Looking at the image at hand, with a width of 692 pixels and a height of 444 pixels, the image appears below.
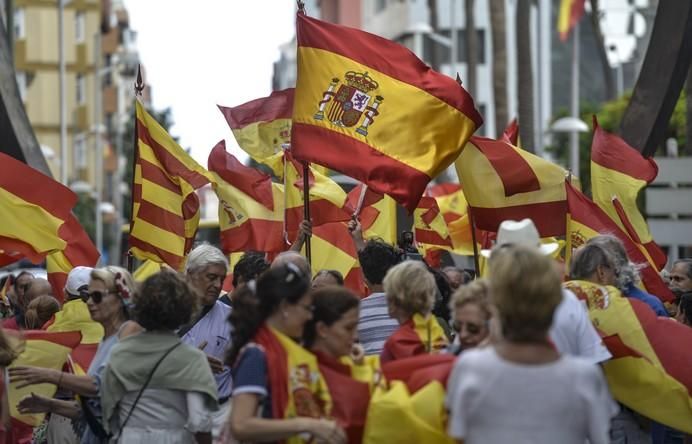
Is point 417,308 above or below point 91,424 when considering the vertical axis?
above

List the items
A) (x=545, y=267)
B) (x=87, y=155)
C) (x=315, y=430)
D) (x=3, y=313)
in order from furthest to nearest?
(x=87, y=155) → (x=3, y=313) → (x=315, y=430) → (x=545, y=267)

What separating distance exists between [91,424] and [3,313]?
502 centimetres

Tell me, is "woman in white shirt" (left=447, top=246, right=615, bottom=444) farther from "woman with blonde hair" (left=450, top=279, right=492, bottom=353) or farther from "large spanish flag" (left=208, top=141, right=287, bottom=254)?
"large spanish flag" (left=208, top=141, right=287, bottom=254)

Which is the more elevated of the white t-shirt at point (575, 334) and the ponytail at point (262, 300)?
the ponytail at point (262, 300)

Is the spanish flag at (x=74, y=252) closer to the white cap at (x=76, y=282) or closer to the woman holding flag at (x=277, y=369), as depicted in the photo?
the white cap at (x=76, y=282)

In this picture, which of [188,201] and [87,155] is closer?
[188,201]

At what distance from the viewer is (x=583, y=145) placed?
49.1m

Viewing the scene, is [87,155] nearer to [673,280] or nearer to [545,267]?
[673,280]

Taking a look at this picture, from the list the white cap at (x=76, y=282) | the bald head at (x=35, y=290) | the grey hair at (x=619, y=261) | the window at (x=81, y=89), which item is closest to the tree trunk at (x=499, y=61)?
the bald head at (x=35, y=290)

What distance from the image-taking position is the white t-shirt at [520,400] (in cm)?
603

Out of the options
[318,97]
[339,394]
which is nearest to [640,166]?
[318,97]

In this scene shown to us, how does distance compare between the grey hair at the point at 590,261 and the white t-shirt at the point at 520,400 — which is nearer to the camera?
the white t-shirt at the point at 520,400

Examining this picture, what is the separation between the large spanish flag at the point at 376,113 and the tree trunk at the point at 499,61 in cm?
2289

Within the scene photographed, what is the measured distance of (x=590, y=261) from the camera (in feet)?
29.2
